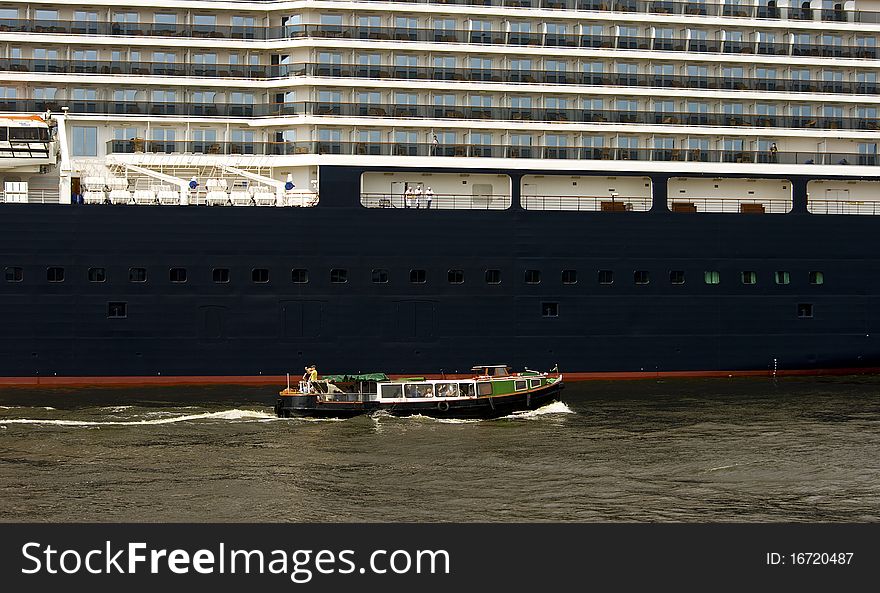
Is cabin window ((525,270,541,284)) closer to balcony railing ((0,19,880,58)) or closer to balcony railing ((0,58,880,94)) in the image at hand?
balcony railing ((0,58,880,94))

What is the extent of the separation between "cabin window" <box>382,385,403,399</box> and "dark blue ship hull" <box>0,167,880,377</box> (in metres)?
4.05

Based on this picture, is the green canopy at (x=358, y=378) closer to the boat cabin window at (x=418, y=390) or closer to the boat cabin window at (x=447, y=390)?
the boat cabin window at (x=418, y=390)

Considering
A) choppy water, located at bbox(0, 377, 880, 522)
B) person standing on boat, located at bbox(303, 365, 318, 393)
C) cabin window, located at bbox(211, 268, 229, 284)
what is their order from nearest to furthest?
choppy water, located at bbox(0, 377, 880, 522) < person standing on boat, located at bbox(303, 365, 318, 393) < cabin window, located at bbox(211, 268, 229, 284)

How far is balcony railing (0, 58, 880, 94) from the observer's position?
3791cm

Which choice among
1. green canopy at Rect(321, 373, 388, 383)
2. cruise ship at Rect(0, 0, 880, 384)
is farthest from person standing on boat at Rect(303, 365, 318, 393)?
cruise ship at Rect(0, 0, 880, 384)

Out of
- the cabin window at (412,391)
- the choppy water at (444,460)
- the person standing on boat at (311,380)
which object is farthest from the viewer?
the cabin window at (412,391)

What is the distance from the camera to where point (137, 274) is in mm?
35531

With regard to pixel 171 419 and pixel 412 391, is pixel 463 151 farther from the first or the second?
pixel 171 419

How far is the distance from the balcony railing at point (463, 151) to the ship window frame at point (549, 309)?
17.2 ft

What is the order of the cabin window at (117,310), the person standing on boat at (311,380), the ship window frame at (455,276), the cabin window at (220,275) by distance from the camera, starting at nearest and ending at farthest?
1. the person standing on boat at (311,380)
2. the cabin window at (117,310)
3. the cabin window at (220,275)
4. the ship window frame at (455,276)

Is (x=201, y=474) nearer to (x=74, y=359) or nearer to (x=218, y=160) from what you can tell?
(x=74, y=359)

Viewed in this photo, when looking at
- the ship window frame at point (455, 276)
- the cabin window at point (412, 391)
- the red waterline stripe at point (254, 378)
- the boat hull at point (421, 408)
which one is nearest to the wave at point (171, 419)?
the boat hull at point (421, 408)

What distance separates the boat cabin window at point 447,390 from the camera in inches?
1282

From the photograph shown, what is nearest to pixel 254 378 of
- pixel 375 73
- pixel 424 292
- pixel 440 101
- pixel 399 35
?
pixel 424 292
